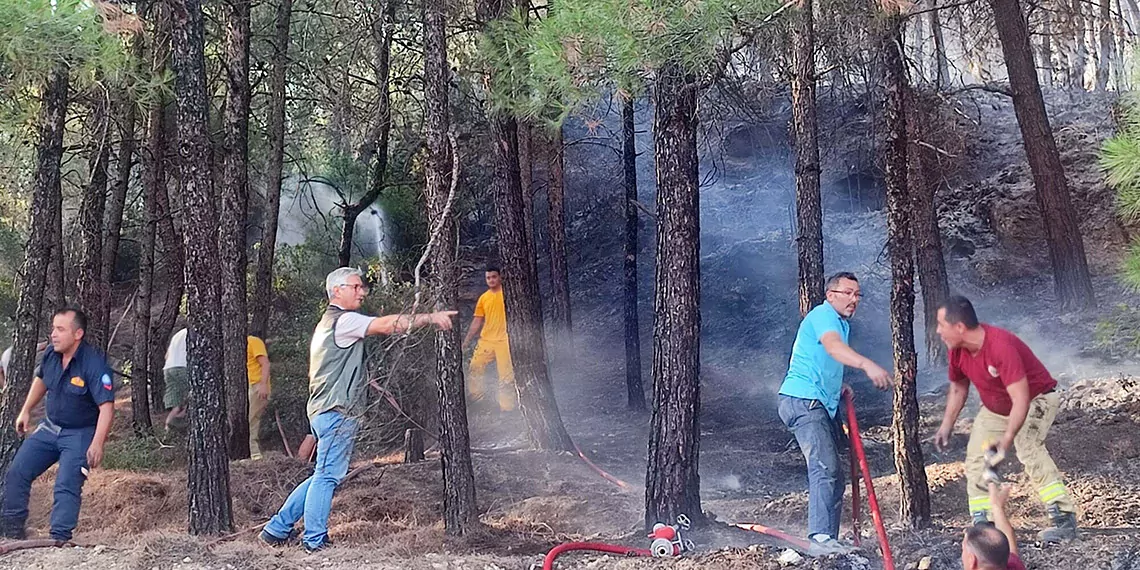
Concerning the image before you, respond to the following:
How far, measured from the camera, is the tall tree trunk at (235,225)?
8930mm

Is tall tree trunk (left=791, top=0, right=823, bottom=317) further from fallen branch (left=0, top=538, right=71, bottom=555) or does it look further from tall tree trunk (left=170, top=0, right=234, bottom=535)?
fallen branch (left=0, top=538, right=71, bottom=555)

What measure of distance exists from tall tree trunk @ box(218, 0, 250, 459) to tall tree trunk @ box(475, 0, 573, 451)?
2.41 meters

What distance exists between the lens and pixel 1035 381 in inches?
197

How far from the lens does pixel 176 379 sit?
10820 mm

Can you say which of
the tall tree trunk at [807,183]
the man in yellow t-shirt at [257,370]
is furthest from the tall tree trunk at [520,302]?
the tall tree trunk at [807,183]

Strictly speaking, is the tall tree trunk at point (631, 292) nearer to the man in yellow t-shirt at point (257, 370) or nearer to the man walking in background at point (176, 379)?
the man in yellow t-shirt at point (257, 370)

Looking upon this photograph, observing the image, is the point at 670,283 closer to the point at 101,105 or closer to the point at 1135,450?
the point at 1135,450

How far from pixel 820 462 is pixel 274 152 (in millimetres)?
8154

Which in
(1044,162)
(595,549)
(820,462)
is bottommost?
(595,549)

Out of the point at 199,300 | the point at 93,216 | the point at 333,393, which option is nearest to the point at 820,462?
the point at 333,393

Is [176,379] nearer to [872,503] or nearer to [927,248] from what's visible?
[872,503]

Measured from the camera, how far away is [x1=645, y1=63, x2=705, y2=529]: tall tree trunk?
20.3 ft

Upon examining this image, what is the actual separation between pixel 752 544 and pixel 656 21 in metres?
3.25

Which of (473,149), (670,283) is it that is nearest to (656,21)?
(670,283)
